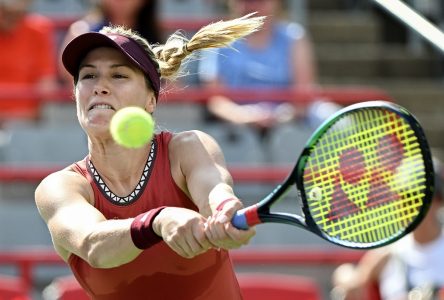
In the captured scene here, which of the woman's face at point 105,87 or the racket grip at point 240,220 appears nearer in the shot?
the racket grip at point 240,220

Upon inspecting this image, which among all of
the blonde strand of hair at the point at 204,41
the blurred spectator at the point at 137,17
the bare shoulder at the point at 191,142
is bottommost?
the bare shoulder at the point at 191,142

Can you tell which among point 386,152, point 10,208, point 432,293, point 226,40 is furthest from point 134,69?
point 10,208

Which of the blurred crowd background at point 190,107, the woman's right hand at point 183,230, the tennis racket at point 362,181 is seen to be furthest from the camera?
the blurred crowd background at point 190,107

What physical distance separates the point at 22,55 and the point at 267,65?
1.60 m

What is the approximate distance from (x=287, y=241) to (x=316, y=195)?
11.0 feet

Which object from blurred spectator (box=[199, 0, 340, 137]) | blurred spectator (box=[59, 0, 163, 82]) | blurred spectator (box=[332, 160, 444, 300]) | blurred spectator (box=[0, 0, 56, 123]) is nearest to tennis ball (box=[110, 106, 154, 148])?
blurred spectator (box=[332, 160, 444, 300])

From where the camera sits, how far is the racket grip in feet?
11.5

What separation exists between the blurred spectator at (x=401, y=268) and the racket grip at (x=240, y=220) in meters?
3.02

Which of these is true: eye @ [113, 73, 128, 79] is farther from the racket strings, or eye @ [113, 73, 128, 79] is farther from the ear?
the racket strings

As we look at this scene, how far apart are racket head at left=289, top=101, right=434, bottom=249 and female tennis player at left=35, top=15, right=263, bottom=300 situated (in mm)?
312

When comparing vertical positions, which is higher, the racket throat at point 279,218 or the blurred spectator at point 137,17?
the blurred spectator at point 137,17

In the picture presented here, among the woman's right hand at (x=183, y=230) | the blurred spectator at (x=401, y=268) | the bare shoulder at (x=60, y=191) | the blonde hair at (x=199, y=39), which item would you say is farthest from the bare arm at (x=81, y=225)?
the blurred spectator at (x=401, y=268)

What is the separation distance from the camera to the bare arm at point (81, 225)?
11.8 feet

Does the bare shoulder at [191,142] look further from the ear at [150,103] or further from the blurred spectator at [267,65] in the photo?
the blurred spectator at [267,65]
